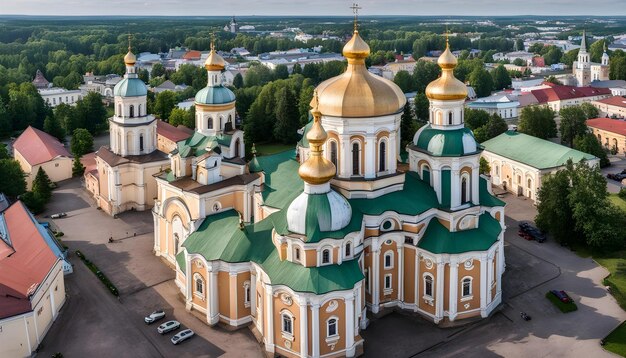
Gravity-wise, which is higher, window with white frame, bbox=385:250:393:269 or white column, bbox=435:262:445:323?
window with white frame, bbox=385:250:393:269

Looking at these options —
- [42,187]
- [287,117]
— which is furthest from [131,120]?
[287,117]

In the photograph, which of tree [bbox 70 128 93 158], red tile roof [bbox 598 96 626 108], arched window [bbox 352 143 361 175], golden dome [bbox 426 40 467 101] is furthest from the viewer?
red tile roof [bbox 598 96 626 108]

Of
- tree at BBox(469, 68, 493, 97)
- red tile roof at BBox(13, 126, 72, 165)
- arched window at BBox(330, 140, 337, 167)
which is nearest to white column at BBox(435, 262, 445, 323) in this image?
arched window at BBox(330, 140, 337, 167)

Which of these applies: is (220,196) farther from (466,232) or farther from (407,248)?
(466,232)

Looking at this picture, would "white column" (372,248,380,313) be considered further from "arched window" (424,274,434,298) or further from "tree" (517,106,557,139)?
"tree" (517,106,557,139)

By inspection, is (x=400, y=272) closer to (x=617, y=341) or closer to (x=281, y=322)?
(x=281, y=322)

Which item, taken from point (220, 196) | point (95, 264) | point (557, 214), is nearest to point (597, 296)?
point (557, 214)
